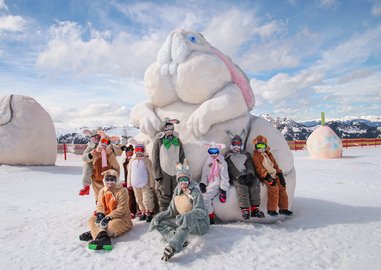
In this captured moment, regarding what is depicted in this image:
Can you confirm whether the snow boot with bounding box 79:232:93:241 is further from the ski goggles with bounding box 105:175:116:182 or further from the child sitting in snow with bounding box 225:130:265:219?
the child sitting in snow with bounding box 225:130:265:219

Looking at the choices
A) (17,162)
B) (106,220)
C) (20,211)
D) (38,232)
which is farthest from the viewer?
(17,162)

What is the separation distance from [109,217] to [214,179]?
3.90 feet

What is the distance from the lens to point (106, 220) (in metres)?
3.22

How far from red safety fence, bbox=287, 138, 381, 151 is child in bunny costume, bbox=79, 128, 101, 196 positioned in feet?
55.3

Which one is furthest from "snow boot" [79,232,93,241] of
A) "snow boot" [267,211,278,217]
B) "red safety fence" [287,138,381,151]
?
"red safety fence" [287,138,381,151]

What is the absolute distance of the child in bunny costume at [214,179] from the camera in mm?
3502

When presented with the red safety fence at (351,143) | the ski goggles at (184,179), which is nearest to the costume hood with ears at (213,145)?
the ski goggles at (184,179)

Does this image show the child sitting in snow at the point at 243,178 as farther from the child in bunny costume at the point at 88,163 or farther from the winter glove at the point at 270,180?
the child in bunny costume at the point at 88,163

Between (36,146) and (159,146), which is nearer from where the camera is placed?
(159,146)

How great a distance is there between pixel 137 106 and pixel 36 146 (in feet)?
22.1

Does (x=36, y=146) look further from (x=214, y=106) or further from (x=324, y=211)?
(x=324, y=211)

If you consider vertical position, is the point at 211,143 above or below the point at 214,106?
below

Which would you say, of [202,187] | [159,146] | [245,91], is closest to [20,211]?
[159,146]

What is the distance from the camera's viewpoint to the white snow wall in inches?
366
